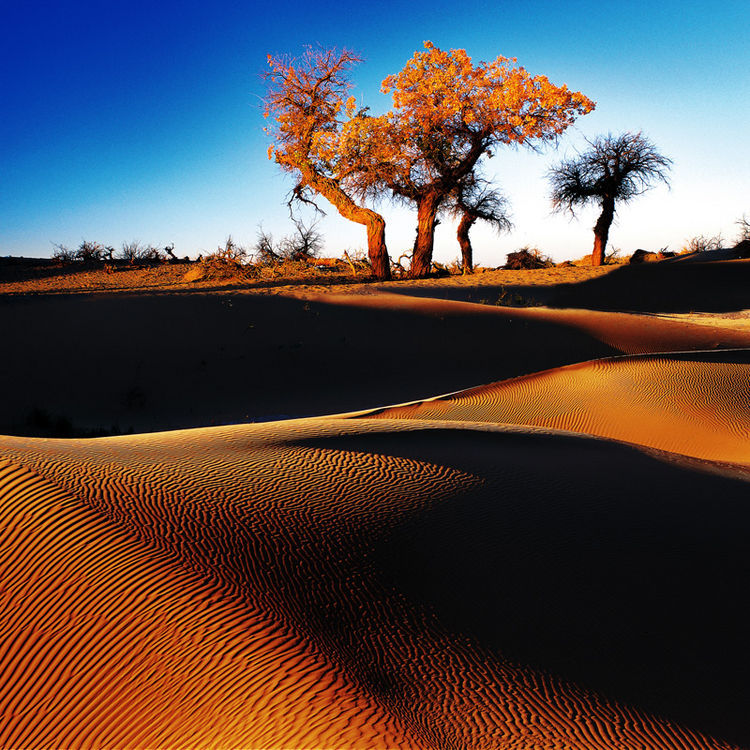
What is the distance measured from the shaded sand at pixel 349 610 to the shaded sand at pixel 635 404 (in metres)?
3.17

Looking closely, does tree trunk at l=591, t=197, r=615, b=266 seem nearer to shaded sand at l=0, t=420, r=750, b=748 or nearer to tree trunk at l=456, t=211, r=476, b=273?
tree trunk at l=456, t=211, r=476, b=273

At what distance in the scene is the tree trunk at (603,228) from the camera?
97.5 ft

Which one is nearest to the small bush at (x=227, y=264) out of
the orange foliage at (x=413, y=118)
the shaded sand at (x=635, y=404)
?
the orange foliage at (x=413, y=118)

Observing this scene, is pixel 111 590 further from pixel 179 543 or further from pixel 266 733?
pixel 266 733

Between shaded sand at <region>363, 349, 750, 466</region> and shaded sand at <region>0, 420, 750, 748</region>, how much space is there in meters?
3.17

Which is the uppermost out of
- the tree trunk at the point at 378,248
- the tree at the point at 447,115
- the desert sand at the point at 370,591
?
the tree at the point at 447,115

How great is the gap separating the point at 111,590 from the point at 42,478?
818 mm

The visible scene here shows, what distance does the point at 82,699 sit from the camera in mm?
1806

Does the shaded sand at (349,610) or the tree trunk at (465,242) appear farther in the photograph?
the tree trunk at (465,242)

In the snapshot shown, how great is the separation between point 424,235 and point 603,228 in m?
11.4

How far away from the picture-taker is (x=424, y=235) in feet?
75.3

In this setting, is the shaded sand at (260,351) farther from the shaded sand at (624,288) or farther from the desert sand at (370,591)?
the shaded sand at (624,288)

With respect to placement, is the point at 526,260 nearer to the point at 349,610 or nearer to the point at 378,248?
the point at 378,248

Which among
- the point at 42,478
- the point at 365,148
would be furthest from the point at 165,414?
the point at 365,148
